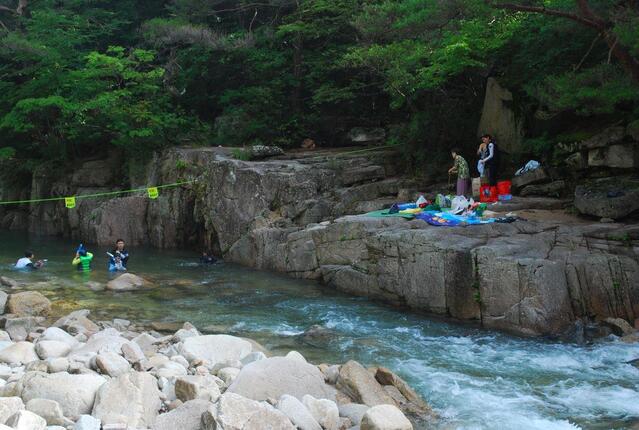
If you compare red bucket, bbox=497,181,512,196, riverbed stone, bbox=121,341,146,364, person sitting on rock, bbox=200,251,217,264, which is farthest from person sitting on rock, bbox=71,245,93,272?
red bucket, bbox=497,181,512,196

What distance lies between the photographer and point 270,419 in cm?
612

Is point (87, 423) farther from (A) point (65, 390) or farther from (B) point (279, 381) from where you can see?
(B) point (279, 381)

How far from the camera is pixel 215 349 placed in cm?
870

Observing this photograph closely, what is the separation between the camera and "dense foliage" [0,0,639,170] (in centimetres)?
1683

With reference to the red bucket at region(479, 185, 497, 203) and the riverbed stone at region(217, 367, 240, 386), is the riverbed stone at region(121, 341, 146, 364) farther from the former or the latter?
the red bucket at region(479, 185, 497, 203)

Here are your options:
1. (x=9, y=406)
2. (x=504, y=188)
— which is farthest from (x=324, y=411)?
(x=504, y=188)

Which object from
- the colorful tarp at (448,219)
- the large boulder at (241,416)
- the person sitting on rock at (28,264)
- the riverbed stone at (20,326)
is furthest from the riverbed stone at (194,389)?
the person sitting on rock at (28,264)

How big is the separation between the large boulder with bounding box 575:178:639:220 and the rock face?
433cm

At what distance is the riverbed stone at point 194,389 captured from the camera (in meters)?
6.84

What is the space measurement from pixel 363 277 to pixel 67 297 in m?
6.47

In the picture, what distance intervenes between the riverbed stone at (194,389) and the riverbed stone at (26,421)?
4.65 feet

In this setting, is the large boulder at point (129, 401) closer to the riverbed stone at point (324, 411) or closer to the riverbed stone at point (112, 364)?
the riverbed stone at point (112, 364)

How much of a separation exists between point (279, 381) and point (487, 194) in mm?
10171

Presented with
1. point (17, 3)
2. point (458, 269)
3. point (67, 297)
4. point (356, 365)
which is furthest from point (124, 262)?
point (17, 3)
